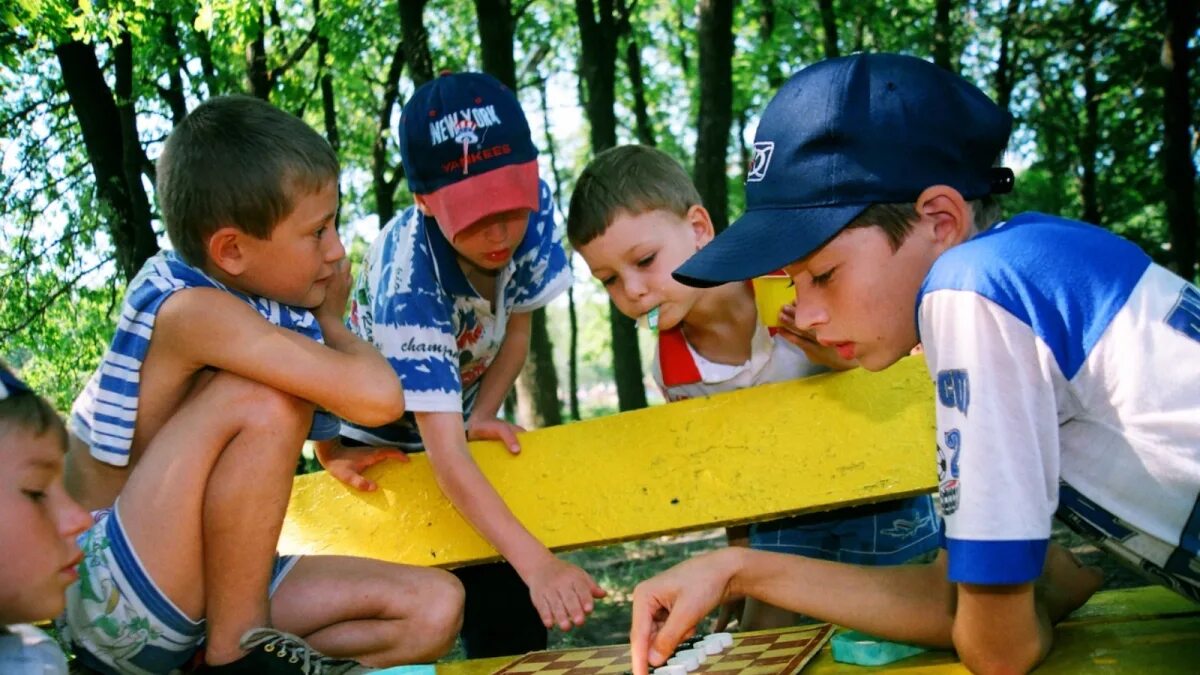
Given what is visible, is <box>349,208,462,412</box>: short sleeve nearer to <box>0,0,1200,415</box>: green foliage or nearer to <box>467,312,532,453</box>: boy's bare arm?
<box>467,312,532,453</box>: boy's bare arm

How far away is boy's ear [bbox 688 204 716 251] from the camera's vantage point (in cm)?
323

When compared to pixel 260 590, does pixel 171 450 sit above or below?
above

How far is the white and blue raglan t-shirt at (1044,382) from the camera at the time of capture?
62.0 inches

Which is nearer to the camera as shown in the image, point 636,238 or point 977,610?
point 977,610

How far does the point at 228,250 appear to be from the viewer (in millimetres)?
2572

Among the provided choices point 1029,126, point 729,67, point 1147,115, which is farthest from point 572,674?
point 1029,126

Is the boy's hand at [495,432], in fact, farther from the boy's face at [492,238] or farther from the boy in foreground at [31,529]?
the boy in foreground at [31,529]

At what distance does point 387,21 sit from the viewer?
502 inches

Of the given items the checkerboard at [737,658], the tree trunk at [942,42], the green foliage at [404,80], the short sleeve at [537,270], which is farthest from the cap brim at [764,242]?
the tree trunk at [942,42]

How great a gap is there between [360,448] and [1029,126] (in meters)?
14.8

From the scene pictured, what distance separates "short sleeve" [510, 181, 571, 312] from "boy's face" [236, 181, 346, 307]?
881mm

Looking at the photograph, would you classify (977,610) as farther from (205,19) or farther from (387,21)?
(387,21)

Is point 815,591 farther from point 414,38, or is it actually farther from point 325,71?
point 325,71

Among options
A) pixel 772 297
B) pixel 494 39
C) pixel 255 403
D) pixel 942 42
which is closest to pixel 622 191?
pixel 772 297
